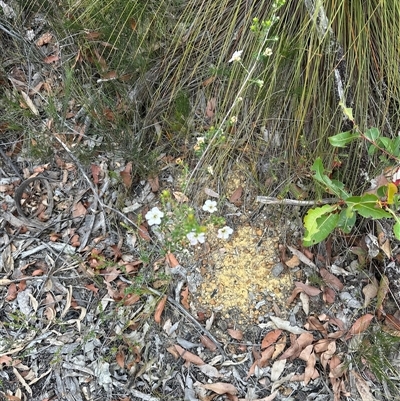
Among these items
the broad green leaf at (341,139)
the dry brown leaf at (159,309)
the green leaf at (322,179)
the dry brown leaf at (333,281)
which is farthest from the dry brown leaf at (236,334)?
the broad green leaf at (341,139)

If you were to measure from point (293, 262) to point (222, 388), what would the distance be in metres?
0.53

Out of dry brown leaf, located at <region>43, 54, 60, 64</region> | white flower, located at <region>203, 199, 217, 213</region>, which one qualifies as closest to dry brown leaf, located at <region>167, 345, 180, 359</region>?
white flower, located at <region>203, 199, 217, 213</region>

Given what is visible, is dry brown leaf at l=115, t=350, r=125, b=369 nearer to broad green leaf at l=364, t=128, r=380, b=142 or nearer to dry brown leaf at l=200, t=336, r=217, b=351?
dry brown leaf at l=200, t=336, r=217, b=351

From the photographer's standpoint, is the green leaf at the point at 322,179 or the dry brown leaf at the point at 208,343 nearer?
the green leaf at the point at 322,179

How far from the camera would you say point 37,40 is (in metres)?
2.31

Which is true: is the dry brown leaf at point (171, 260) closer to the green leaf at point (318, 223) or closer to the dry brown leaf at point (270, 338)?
the dry brown leaf at point (270, 338)

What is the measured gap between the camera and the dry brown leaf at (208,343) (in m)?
1.80

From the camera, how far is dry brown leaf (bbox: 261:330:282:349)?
180 cm

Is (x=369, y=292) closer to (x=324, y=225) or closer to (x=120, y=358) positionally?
(x=324, y=225)

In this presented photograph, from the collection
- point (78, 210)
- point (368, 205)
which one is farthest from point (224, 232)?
point (78, 210)

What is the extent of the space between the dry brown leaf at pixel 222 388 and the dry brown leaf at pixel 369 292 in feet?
1.91

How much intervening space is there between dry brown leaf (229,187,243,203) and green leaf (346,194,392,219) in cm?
54

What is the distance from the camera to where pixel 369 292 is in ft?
6.05

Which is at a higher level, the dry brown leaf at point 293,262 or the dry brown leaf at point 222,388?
the dry brown leaf at point 293,262
